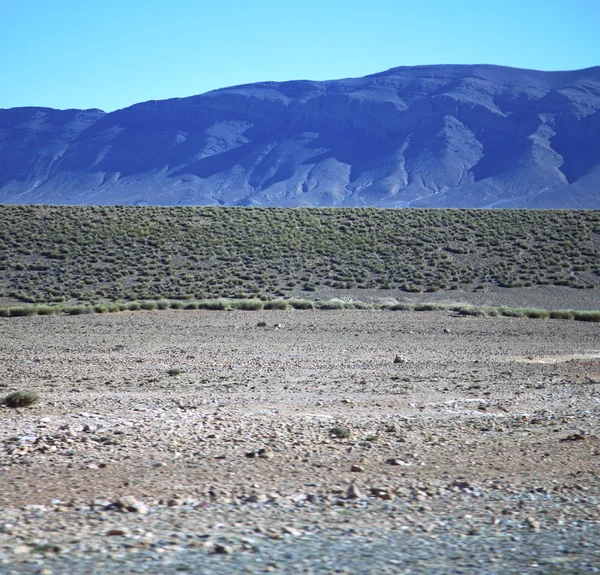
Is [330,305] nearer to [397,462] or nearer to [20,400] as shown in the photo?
[20,400]

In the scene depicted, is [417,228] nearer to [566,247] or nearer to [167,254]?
[566,247]

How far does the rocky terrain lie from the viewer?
5.56 metres

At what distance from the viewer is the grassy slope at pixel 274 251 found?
43406 mm

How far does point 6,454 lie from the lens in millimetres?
8094

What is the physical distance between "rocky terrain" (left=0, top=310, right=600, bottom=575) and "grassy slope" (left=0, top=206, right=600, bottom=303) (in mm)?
25057

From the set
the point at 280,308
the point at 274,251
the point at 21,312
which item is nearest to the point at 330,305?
the point at 280,308

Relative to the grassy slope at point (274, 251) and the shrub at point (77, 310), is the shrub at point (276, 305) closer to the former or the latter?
the grassy slope at point (274, 251)

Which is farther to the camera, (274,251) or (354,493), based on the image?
(274,251)

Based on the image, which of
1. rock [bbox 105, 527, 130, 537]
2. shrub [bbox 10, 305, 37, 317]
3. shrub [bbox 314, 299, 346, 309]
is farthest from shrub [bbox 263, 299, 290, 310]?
rock [bbox 105, 527, 130, 537]

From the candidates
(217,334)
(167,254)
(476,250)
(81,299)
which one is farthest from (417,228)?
(217,334)

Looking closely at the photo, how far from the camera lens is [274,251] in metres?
50.7

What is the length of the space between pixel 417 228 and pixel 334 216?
260 inches

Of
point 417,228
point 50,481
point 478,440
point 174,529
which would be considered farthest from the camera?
point 417,228

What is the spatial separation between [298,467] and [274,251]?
42.8m
